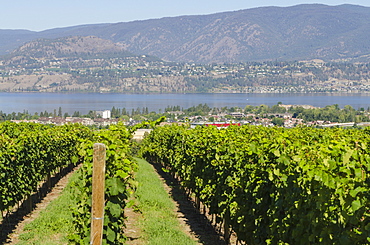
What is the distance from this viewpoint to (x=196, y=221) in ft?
41.4

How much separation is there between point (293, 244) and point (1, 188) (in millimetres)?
5822

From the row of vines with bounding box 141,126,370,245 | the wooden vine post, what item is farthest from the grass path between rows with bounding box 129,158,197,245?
the wooden vine post

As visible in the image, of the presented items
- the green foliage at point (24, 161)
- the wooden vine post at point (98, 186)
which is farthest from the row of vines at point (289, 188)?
the green foliage at point (24, 161)

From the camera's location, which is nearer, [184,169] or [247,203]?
[247,203]

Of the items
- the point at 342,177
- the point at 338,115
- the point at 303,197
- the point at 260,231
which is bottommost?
the point at 338,115

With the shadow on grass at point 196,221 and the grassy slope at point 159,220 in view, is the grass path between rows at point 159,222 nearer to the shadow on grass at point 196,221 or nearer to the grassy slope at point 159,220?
the grassy slope at point 159,220

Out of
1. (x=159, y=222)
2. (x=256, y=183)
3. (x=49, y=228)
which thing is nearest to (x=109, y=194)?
(x=256, y=183)

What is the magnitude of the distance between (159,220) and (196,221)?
119 centimetres

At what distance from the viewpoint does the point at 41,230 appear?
33.8 ft

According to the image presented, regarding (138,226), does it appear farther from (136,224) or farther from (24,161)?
(24,161)

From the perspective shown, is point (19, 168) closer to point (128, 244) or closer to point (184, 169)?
point (128, 244)

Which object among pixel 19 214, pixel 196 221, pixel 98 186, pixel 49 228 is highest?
pixel 98 186

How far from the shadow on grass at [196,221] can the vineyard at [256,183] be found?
62 cm

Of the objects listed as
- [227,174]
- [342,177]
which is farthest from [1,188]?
[342,177]
